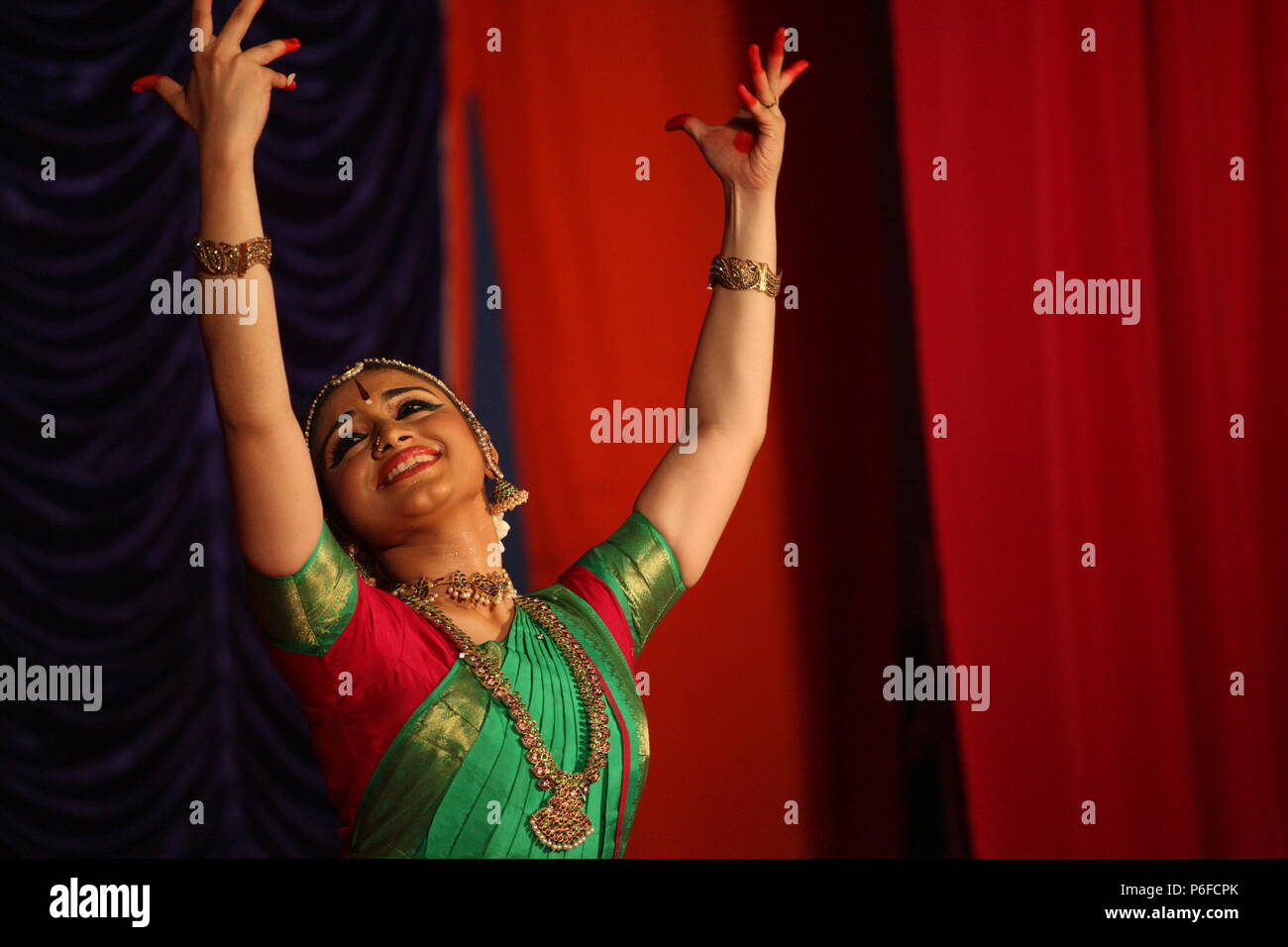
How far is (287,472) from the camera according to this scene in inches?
64.7

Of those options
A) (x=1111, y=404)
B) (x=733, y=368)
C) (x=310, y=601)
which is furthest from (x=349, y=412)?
(x=1111, y=404)

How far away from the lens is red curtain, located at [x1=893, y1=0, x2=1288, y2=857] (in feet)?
9.25

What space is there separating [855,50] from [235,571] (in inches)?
66.5

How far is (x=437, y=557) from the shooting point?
195cm

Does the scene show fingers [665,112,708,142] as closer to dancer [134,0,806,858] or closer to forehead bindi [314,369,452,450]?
dancer [134,0,806,858]

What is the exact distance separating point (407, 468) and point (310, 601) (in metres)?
0.28

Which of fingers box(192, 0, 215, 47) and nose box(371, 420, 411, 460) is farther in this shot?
nose box(371, 420, 411, 460)

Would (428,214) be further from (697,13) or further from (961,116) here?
(961,116)

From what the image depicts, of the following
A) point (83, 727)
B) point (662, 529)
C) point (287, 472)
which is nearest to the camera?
point (287, 472)

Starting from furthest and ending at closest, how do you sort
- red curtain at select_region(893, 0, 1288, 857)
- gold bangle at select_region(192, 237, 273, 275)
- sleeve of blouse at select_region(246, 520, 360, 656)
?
red curtain at select_region(893, 0, 1288, 857) < sleeve of blouse at select_region(246, 520, 360, 656) < gold bangle at select_region(192, 237, 273, 275)

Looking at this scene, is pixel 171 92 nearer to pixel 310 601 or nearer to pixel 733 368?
pixel 310 601

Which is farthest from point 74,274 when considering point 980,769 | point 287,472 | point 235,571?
point 980,769

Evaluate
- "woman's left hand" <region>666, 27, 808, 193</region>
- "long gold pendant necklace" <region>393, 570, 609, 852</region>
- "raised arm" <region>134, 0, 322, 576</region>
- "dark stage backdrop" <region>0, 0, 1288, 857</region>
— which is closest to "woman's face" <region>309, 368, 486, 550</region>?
"long gold pendant necklace" <region>393, 570, 609, 852</region>

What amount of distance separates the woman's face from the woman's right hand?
1.50 feet
